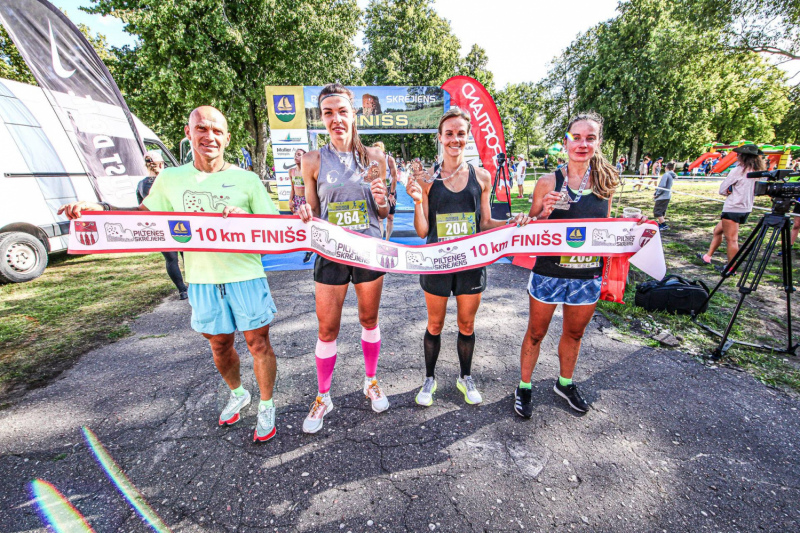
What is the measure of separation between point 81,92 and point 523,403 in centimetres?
1017

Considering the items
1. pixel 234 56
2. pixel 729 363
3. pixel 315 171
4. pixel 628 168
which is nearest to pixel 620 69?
pixel 628 168

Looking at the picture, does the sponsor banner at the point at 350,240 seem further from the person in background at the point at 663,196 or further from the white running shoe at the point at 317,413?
the person in background at the point at 663,196

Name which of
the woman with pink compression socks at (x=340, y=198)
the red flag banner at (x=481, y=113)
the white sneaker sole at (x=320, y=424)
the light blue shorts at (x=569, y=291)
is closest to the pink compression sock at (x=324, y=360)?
the woman with pink compression socks at (x=340, y=198)

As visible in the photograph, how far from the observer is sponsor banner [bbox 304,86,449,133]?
13094 mm

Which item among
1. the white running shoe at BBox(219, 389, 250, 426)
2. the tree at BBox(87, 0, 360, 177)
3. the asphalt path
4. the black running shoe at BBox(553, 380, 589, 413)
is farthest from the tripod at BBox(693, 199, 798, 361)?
the tree at BBox(87, 0, 360, 177)

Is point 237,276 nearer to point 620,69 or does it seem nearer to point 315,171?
point 315,171

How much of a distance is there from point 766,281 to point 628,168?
37.8 meters

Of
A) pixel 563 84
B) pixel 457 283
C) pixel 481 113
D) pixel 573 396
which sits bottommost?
pixel 573 396

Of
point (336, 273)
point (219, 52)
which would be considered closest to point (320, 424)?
point (336, 273)

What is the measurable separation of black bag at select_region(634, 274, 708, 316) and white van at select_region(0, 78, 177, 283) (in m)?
10.3

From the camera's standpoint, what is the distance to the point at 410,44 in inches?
1249

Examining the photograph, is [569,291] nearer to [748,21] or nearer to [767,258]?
[767,258]

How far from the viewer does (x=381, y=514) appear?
6.60 feet

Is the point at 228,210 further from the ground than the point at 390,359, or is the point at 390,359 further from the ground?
the point at 228,210
